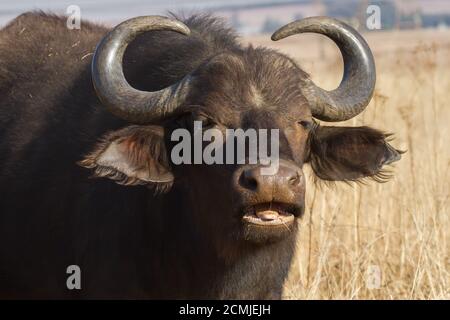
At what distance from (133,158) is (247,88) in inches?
31.9

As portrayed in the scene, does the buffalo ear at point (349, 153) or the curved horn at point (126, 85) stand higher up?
the curved horn at point (126, 85)

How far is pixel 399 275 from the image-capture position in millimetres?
8367

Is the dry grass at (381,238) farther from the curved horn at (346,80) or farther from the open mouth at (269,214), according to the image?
the open mouth at (269,214)

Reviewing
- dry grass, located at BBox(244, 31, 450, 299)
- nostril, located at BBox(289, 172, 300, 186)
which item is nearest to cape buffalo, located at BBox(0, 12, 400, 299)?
nostril, located at BBox(289, 172, 300, 186)

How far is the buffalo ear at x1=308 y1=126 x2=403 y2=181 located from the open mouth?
975 millimetres

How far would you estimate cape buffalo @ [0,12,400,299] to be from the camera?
5922 mm

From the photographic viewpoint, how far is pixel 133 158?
614 centimetres

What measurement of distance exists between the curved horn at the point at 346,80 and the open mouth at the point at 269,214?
0.93m

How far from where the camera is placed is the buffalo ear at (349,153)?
21.4 feet

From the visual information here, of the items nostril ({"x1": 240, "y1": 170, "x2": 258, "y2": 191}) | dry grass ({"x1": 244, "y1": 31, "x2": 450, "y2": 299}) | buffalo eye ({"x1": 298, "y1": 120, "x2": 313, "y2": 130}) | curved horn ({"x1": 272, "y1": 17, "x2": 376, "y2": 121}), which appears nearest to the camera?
nostril ({"x1": 240, "y1": 170, "x2": 258, "y2": 191})

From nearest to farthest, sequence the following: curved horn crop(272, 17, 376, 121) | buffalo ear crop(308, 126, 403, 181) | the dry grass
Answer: curved horn crop(272, 17, 376, 121)
buffalo ear crop(308, 126, 403, 181)
the dry grass

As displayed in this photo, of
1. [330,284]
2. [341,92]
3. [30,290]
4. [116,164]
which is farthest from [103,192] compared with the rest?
[330,284]

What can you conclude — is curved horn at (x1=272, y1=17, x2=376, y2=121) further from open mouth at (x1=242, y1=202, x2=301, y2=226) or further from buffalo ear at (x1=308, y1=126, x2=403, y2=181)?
open mouth at (x1=242, y1=202, x2=301, y2=226)

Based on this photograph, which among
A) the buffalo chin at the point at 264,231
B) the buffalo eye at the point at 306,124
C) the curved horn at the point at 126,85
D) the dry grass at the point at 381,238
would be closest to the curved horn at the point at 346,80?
the buffalo eye at the point at 306,124
